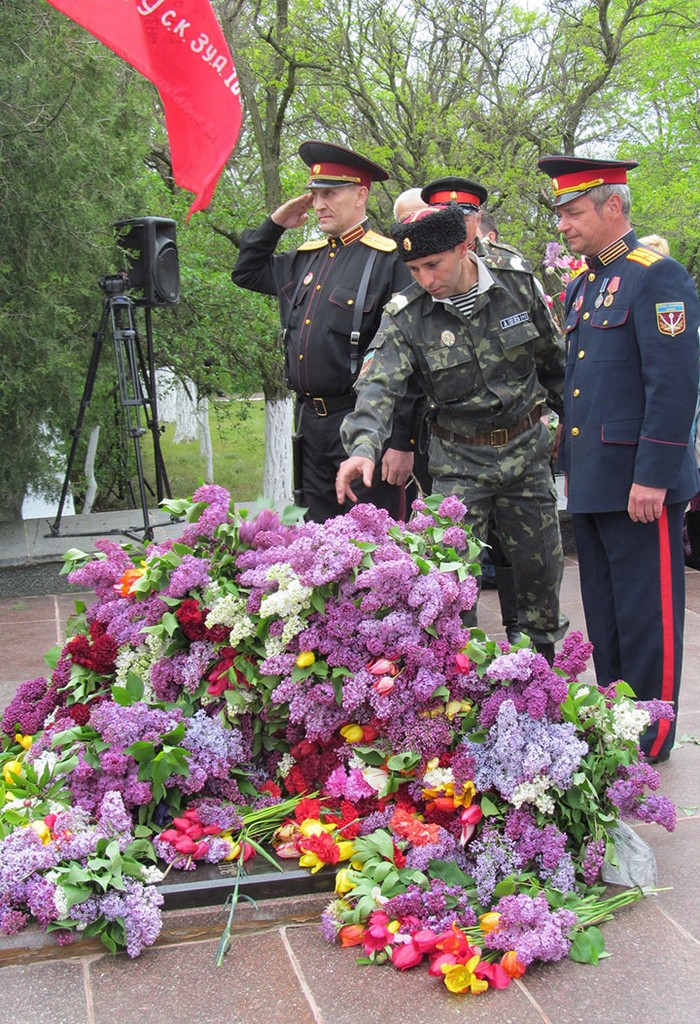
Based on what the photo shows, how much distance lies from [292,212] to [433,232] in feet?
4.88

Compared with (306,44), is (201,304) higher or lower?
lower

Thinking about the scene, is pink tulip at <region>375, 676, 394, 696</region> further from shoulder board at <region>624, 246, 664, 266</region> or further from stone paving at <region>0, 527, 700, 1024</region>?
shoulder board at <region>624, 246, 664, 266</region>

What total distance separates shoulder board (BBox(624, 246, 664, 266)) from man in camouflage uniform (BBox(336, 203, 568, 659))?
16.4 inches

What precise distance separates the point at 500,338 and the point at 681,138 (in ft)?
43.1

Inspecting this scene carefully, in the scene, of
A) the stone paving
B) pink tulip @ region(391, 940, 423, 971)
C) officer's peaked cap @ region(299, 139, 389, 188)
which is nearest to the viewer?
the stone paving

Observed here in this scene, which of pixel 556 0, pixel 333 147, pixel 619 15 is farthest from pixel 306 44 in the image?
pixel 333 147

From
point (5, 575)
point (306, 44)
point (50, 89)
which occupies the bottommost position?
point (5, 575)

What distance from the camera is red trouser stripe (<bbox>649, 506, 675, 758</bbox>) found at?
3.72 m

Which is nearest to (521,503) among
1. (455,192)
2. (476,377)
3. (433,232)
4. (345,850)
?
(476,377)

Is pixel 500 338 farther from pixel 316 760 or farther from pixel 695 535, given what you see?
pixel 695 535

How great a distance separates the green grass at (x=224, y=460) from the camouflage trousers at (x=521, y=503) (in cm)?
751

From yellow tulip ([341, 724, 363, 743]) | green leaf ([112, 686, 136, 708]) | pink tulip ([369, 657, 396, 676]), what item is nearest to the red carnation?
green leaf ([112, 686, 136, 708])

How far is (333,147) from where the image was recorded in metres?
4.55

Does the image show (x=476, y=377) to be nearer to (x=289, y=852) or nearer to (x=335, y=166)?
(x=335, y=166)
